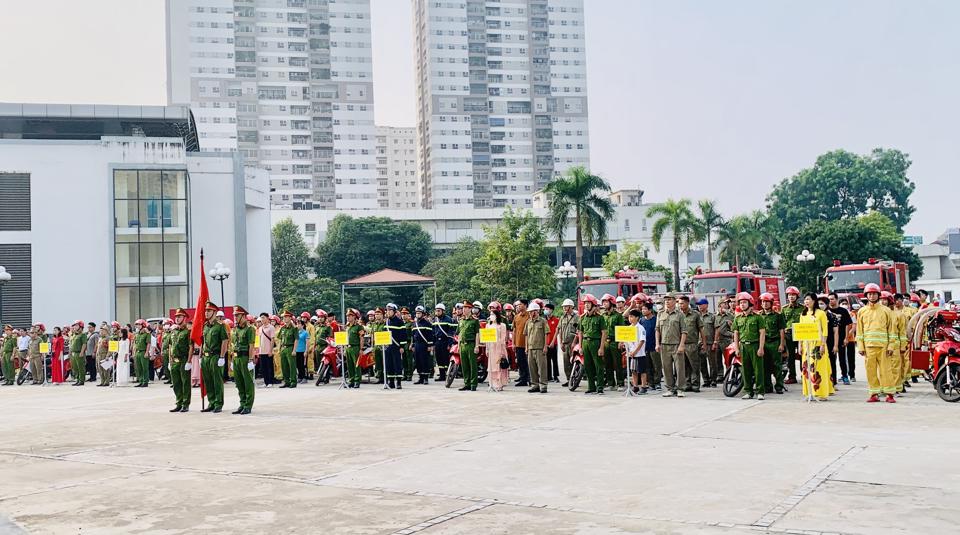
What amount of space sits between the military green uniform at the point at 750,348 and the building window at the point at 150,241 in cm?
3492

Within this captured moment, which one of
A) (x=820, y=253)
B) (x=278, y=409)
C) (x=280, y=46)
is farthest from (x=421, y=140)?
(x=278, y=409)

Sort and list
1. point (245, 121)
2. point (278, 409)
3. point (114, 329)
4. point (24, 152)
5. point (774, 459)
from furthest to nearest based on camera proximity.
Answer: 1. point (245, 121)
2. point (24, 152)
3. point (114, 329)
4. point (278, 409)
5. point (774, 459)

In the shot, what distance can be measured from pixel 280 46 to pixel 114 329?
348ft

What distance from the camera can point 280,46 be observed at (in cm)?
12538

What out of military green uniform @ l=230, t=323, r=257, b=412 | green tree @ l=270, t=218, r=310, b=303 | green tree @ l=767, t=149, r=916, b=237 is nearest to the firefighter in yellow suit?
military green uniform @ l=230, t=323, r=257, b=412

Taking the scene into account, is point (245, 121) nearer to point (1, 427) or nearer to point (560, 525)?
point (1, 427)

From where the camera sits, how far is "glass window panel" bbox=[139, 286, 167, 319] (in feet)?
146

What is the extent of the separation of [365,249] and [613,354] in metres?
66.4

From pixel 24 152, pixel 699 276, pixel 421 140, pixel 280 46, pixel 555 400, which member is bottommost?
pixel 555 400

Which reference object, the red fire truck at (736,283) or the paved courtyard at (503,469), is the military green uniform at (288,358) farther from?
the red fire truck at (736,283)

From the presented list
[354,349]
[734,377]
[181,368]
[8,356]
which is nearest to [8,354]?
[8,356]

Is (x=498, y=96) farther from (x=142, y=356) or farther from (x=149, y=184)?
(x=142, y=356)

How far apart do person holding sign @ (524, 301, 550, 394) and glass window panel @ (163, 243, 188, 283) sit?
31.0 metres

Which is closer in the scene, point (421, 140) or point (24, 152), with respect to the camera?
point (24, 152)
